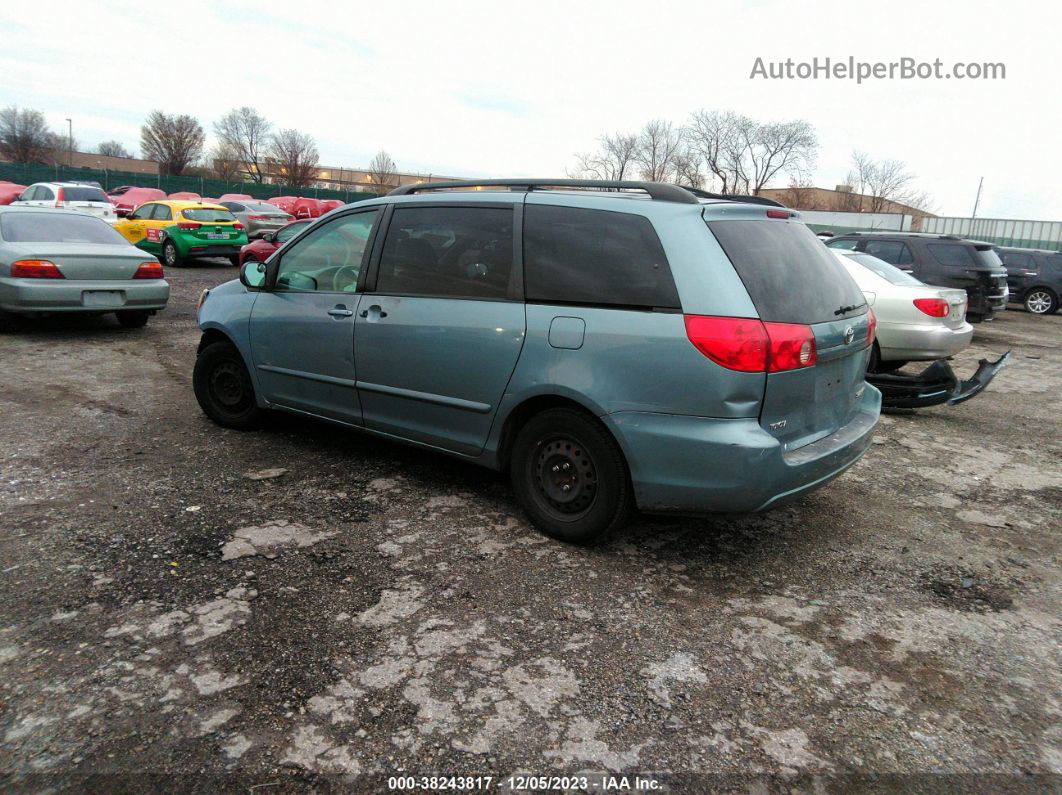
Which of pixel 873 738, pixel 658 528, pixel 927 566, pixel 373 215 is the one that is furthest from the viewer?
pixel 373 215

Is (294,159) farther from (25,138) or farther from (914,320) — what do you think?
(914,320)

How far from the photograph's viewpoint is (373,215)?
461 centimetres

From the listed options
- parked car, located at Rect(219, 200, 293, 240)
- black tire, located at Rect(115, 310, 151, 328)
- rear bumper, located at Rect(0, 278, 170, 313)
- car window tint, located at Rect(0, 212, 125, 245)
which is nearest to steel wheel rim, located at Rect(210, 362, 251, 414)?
rear bumper, located at Rect(0, 278, 170, 313)

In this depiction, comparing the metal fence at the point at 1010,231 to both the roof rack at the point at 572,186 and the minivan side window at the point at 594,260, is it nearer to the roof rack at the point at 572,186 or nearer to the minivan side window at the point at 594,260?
the roof rack at the point at 572,186

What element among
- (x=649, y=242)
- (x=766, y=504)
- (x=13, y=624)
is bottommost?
(x=13, y=624)

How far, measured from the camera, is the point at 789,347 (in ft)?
10.8

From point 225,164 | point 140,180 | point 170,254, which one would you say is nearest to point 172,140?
point 225,164

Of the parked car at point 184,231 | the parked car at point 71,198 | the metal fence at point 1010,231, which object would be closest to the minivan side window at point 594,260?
the parked car at point 184,231

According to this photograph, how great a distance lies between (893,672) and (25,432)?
221 inches

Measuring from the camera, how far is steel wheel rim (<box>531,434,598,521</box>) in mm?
3656

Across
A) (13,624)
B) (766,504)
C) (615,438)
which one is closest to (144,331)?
(13,624)

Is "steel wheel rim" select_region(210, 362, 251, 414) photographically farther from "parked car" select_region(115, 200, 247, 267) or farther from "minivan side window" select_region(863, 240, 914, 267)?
"parked car" select_region(115, 200, 247, 267)

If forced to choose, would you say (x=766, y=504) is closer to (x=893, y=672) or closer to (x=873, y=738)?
(x=893, y=672)

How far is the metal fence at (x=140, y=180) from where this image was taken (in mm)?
43875
